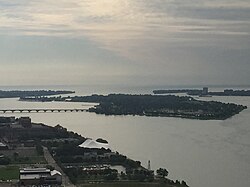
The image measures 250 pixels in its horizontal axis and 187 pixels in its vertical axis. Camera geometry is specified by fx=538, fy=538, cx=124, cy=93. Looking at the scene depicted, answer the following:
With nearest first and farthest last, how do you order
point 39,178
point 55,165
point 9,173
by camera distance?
point 39,178
point 9,173
point 55,165

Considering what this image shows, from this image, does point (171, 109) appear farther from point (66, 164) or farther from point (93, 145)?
point (66, 164)

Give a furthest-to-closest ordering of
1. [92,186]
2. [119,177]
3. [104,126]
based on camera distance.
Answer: [104,126], [119,177], [92,186]

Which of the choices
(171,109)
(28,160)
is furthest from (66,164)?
(171,109)

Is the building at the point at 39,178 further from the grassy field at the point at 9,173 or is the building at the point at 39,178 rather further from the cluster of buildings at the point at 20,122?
the cluster of buildings at the point at 20,122

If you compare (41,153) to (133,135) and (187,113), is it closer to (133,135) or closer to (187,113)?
(133,135)

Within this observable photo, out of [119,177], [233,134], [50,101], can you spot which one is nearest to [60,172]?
[119,177]

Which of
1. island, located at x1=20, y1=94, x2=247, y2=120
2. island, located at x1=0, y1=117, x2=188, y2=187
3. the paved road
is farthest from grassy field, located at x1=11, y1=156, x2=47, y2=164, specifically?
island, located at x1=20, y1=94, x2=247, y2=120

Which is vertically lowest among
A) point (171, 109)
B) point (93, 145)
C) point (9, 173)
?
point (9, 173)

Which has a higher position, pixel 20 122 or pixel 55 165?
pixel 20 122
